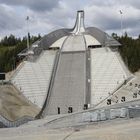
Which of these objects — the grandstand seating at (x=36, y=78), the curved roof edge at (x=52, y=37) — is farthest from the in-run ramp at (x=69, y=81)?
the curved roof edge at (x=52, y=37)

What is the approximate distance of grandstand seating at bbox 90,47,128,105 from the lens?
81.4m

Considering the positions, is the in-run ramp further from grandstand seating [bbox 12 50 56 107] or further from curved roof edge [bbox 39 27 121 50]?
curved roof edge [bbox 39 27 121 50]

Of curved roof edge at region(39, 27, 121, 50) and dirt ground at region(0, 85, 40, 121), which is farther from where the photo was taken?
curved roof edge at region(39, 27, 121, 50)

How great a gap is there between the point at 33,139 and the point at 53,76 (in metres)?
62.8

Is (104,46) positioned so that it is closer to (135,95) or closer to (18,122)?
(135,95)

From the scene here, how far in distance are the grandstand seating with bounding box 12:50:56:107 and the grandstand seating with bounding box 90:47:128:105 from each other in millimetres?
8263

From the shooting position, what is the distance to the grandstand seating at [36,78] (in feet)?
265

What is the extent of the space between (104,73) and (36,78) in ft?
40.1

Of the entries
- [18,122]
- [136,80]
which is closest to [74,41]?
[136,80]

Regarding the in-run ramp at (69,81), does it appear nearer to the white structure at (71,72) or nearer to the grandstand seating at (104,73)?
the white structure at (71,72)

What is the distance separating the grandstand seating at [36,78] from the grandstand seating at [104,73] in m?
8.26

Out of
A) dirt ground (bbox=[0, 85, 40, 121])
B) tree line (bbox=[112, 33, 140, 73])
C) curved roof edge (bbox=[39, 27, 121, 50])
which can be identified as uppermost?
curved roof edge (bbox=[39, 27, 121, 50])

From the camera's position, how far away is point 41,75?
89500mm

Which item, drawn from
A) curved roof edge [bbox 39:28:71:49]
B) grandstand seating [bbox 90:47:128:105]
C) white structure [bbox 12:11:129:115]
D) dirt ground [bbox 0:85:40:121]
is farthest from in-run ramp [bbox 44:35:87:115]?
dirt ground [bbox 0:85:40:121]
